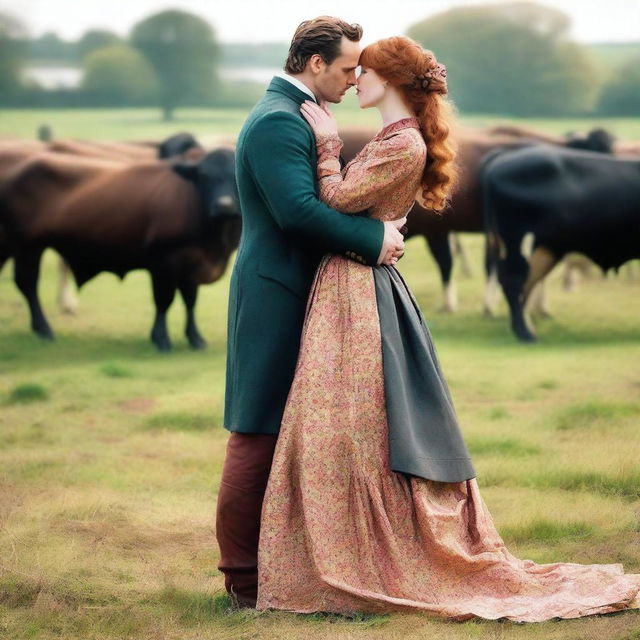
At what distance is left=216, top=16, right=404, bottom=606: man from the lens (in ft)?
12.4

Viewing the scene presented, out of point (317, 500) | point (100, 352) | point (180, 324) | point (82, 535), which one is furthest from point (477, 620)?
point (180, 324)

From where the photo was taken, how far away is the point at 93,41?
102ft

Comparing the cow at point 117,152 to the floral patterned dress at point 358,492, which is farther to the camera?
the cow at point 117,152

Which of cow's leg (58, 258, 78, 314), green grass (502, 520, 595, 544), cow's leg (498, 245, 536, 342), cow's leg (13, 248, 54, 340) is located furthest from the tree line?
green grass (502, 520, 595, 544)

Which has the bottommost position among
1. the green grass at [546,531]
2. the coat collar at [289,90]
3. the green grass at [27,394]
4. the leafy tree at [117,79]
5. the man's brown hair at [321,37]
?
the green grass at [27,394]

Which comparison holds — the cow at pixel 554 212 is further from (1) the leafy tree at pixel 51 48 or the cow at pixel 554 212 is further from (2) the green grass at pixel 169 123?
(1) the leafy tree at pixel 51 48

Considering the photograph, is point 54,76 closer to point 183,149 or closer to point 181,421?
point 183,149

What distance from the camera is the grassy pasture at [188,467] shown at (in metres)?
3.99

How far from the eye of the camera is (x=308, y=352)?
3.85 metres

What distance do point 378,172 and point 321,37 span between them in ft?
1.44

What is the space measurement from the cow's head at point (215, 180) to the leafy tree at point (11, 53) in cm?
1939

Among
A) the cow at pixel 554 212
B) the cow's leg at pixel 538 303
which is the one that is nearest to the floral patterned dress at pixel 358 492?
the cow at pixel 554 212

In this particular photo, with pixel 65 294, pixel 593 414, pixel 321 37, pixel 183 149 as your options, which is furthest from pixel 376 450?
pixel 183 149

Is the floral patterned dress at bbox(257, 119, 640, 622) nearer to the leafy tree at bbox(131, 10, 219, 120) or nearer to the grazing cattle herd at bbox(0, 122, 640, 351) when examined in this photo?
the grazing cattle herd at bbox(0, 122, 640, 351)
